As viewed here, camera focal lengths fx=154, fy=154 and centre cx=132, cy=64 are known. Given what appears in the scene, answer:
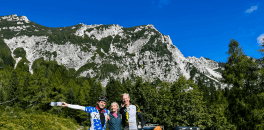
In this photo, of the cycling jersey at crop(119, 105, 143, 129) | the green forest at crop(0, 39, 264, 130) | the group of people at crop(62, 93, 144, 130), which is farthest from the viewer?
the green forest at crop(0, 39, 264, 130)

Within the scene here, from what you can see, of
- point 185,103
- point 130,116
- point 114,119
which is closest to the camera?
point 114,119

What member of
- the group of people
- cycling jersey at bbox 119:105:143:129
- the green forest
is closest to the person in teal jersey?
the group of people

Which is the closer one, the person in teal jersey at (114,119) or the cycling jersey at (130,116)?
the person in teal jersey at (114,119)

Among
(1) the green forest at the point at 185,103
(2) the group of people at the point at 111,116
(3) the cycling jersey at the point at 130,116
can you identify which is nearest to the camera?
(2) the group of people at the point at 111,116

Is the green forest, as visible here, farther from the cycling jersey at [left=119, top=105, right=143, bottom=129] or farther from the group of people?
the cycling jersey at [left=119, top=105, right=143, bottom=129]

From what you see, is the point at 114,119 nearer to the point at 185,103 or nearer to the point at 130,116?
the point at 130,116

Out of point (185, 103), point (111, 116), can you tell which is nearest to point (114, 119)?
point (111, 116)

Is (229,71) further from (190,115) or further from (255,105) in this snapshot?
(190,115)

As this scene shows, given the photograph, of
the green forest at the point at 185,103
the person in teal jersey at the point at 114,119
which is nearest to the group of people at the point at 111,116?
the person in teal jersey at the point at 114,119

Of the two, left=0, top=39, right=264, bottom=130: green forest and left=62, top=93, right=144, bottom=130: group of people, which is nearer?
left=62, top=93, right=144, bottom=130: group of people

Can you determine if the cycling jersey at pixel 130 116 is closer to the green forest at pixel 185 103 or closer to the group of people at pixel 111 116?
the group of people at pixel 111 116

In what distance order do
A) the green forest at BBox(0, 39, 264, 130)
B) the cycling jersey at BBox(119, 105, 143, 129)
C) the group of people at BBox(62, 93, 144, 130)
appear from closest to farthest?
the group of people at BBox(62, 93, 144, 130), the cycling jersey at BBox(119, 105, 143, 129), the green forest at BBox(0, 39, 264, 130)

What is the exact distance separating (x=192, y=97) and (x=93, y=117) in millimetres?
22340

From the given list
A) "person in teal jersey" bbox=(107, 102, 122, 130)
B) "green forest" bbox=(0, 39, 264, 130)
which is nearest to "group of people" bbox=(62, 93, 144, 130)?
"person in teal jersey" bbox=(107, 102, 122, 130)
